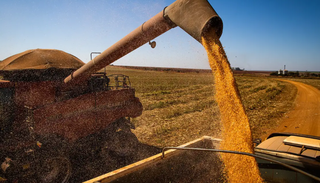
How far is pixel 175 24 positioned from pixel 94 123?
3.22 metres

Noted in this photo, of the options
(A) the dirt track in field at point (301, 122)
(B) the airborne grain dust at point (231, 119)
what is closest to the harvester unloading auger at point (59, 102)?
(B) the airborne grain dust at point (231, 119)

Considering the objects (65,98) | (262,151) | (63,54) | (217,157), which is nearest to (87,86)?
(65,98)

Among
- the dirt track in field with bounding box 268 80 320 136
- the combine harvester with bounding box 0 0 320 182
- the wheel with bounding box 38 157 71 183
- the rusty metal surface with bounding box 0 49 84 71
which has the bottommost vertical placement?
the dirt track in field with bounding box 268 80 320 136

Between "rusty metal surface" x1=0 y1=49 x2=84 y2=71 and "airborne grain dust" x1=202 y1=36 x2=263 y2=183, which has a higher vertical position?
"rusty metal surface" x1=0 y1=49 x2=84 y2=71

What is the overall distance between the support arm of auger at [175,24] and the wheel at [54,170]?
2346mm

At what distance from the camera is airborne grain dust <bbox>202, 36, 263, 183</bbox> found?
97.2 inches

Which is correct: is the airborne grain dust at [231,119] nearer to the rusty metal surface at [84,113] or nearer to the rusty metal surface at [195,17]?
the rusty metal surface at [195,17]

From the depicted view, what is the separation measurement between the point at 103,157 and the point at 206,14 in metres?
4.46

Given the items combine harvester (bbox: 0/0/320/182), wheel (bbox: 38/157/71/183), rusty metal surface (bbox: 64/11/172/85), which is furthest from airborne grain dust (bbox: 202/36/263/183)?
wheel (bbox: 38/157/71/183)

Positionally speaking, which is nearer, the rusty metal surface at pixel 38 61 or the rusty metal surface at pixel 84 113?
the rusty metal surface at pixel 84 113

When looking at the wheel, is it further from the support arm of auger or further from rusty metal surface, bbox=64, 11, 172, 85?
the support arm of auger

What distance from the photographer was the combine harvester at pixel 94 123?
2445 mm

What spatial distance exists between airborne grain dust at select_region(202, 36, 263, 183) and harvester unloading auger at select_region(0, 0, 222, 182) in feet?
1.05

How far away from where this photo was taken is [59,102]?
411 centimetres
